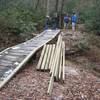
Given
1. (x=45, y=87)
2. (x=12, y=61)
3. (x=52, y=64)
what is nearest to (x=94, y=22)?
(x=52, y=64)

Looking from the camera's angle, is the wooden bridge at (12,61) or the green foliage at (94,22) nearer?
the wooden bridge at (12,61)

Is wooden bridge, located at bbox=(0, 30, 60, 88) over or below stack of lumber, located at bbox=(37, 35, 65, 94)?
over

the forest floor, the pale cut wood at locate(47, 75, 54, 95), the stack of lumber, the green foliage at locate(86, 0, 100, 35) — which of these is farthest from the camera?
the green foliage at locate(86, 0, 100, 35)

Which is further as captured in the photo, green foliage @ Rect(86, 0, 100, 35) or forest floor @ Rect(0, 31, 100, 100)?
green foliage @ Rect(86, 0, 100, 35)

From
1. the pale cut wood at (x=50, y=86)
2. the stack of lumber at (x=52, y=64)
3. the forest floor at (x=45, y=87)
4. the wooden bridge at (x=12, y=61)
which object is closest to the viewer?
the forest floor at (x=45, y=87)

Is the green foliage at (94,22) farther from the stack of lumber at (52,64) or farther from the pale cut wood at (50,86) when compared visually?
the pale cut wood at (50,86)

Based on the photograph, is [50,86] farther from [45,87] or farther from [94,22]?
[94,22]

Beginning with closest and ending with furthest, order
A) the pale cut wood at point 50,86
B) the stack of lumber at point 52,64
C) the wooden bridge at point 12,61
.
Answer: the pale cut wood at point 50,86 → the wooden bridge at point 12,61 → the stack of lumber at point 52,64

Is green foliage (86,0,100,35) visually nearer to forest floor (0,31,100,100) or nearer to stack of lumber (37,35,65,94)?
stack of lumber (37,35,65,94)

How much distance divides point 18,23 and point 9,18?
69 centimetres

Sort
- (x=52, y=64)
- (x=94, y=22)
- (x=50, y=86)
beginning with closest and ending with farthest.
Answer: (x=50, y=86) < (x=52, y=64) < (x=94, y=22)

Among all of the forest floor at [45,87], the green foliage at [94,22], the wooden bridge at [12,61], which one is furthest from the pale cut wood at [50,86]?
the green foliage at [94,22]

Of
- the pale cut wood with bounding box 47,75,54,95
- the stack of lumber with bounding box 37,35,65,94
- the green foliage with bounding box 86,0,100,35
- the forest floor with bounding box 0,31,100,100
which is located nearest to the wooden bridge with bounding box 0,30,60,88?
the forest floor with bounding box 0,31,100,100

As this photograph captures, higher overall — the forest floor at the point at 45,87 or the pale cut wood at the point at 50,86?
the pale cut wood at the point at 50,86
